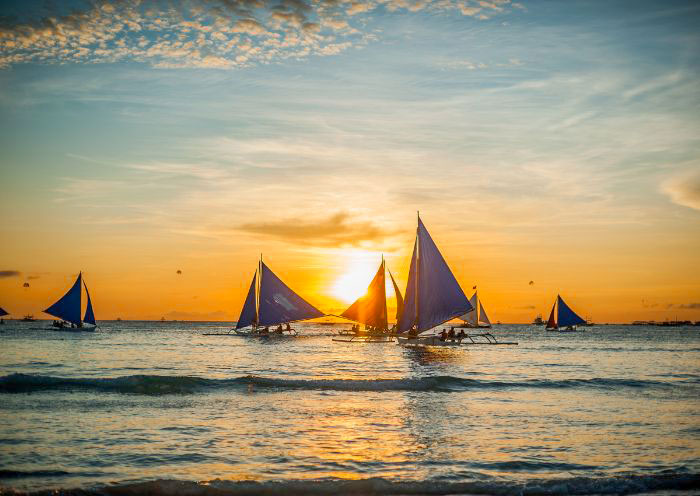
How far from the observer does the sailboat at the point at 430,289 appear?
179 feet

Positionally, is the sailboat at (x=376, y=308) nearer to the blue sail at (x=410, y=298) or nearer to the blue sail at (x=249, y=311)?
the blue sail at (x=249, y=311)

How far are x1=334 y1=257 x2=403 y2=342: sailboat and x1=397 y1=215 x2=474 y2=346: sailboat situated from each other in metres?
21.4

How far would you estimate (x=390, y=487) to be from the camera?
13336 mm

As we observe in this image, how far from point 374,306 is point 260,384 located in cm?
5047

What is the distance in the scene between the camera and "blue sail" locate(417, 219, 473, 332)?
179 ft

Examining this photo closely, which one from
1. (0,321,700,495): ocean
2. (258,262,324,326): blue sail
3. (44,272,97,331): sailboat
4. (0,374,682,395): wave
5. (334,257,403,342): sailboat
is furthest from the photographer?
(44,272,97,331): sailboat

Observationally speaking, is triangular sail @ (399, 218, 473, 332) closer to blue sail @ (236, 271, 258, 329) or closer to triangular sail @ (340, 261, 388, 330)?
triangular sail @ (340, 261, 388, 330)

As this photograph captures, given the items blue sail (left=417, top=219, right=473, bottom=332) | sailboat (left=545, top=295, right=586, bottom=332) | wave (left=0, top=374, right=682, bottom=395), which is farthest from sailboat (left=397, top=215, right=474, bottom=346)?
sailboat (left=545, top=295, right=586, bottom=332)

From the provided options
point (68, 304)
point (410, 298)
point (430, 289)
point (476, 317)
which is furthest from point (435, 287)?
point (476, 317)

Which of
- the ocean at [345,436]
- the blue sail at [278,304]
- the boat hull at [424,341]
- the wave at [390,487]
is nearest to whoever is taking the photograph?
the wave at [390,487]

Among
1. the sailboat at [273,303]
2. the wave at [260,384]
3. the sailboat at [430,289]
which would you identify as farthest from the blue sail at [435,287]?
the sailboat at [273,303]

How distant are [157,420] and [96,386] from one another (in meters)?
10.9

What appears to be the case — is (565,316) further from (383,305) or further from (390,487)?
(390,487)

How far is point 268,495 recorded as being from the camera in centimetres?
1302
